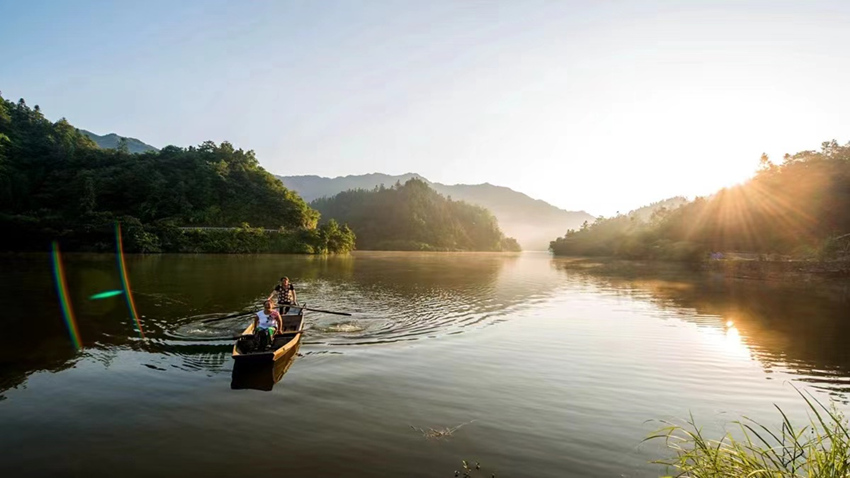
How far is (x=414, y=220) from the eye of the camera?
16362 centimetres

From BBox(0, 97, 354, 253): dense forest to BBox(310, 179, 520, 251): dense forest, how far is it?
6008 cm

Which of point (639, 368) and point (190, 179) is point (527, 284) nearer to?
point (639, 368)

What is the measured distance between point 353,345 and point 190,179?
91102mm

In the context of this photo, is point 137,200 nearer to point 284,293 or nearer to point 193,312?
point 193,312

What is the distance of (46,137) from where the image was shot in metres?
89.2

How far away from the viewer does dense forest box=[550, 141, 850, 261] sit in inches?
1953

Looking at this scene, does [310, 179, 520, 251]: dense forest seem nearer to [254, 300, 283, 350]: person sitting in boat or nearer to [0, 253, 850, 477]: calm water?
[0, 253, 850, 477]: calm water

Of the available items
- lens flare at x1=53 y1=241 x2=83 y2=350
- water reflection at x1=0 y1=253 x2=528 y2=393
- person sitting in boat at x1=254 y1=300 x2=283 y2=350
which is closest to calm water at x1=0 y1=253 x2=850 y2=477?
water reflection at x1=0 y1=253 x2=528 y2=393

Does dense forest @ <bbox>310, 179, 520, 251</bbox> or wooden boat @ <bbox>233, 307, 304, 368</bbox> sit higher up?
dense forest @ <bbox>310, 179, 520, 251</bbox>

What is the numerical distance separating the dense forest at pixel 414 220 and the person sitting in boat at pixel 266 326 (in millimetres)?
133278

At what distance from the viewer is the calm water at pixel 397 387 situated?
6891mm

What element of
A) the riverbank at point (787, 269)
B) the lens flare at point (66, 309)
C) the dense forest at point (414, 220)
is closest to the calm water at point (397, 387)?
the lens flare at point (66, 309)

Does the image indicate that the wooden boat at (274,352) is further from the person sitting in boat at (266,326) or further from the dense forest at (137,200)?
the dense forest at (137,200)

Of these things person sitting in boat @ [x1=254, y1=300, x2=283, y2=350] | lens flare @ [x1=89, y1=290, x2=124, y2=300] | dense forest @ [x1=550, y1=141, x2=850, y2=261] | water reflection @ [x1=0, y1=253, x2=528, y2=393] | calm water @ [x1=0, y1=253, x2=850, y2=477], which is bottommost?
calm water @ [x1=0, y1=253, x2=850, y2=477]
